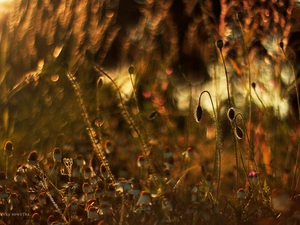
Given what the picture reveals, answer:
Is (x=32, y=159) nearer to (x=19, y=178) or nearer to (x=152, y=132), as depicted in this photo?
(x=19, y=178)

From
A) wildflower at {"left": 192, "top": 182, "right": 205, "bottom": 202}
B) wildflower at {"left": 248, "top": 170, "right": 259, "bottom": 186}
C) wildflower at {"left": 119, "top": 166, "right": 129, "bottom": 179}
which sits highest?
wildflower at {"left": 248, "top": 170, "right": 259, "bottom": 186}

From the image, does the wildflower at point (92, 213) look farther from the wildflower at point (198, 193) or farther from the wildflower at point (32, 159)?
the wildflower at point (198, 193)

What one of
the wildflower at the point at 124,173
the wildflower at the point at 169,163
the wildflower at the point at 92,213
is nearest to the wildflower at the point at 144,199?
the wildflower at the point at 92,213

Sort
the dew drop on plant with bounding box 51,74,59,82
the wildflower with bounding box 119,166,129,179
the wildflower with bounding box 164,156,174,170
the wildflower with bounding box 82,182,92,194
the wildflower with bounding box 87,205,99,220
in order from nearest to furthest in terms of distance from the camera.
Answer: the wildflower with bounding box 87,205,99,220, the wildflower with bounding box 82,182,92,194, the wildflower with bounding box 164,156,174,170, the wildflower with bounding box 119,166,129,179, the dew drop on plant with bounding box 51,74,59,82

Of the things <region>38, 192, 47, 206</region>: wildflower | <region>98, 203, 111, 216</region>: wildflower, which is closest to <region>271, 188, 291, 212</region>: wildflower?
<region>98, 203, 111, 216</region>: wildflower

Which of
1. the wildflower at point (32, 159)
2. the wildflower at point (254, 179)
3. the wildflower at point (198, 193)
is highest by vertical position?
the wildflower at point (32, 159)

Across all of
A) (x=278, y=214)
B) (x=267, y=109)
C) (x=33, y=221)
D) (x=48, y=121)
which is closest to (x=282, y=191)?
(x=278, y=214)

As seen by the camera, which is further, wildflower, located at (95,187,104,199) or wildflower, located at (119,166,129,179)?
wildflower, located at (119,166,129,179)

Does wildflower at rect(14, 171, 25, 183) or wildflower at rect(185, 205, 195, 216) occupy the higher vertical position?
wildflower at rect(14, 171, 25, 183)

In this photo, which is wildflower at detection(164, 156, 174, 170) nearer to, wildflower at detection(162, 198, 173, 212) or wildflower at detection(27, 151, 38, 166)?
wildflower at detection(162, 198, 173, 212)

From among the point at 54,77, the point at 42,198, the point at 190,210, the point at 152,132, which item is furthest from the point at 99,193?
the point at 54,77

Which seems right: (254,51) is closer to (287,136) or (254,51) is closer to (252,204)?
(287,136)
